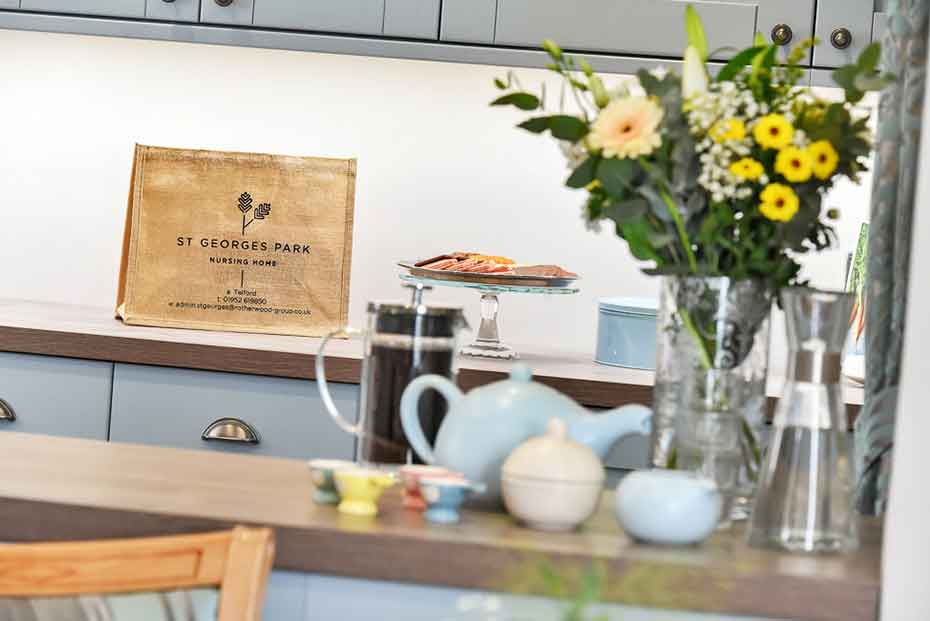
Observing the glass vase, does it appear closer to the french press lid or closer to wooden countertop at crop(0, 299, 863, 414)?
the french press lid

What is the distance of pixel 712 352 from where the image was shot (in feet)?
3.96

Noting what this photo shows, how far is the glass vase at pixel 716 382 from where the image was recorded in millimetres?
1178

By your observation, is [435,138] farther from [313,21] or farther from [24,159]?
[24,159]

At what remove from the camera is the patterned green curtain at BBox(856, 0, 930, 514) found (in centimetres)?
129

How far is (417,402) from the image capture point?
1.24m

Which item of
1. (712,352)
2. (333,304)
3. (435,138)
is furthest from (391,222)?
(712,352)

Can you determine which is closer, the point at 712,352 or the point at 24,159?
the point at 712,352

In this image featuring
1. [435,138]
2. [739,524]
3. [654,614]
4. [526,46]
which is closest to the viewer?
[654,614]

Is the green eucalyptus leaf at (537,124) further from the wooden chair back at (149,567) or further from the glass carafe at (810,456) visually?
the wooden chair back at (149,567)

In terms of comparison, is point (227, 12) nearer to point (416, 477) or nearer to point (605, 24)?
point (605, 24)

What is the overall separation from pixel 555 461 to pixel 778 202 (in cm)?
32

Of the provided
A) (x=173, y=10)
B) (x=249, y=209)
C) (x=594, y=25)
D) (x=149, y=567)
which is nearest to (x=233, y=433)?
(x=249, y=209)

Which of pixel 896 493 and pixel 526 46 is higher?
pixel 526 46

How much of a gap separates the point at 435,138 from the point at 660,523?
1.94 m
